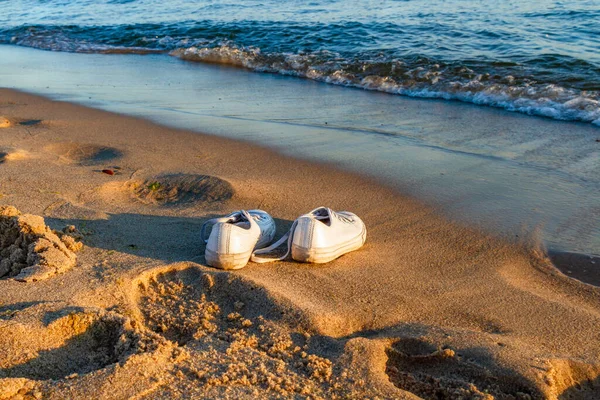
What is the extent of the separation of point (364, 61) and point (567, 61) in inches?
112

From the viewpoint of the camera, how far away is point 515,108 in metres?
6.51

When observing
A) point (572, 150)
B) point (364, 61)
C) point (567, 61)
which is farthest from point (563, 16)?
point (572, 150)

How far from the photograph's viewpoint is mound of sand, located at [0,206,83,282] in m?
2.78

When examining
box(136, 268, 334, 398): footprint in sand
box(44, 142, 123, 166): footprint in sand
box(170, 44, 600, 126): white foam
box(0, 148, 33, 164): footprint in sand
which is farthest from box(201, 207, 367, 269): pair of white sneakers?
box(170, 44, 600, 126): white foam

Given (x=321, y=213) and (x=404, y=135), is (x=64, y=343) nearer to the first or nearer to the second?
(x=321, y=213)

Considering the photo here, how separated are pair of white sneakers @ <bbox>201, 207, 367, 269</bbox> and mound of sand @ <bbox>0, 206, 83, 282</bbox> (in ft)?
2.37

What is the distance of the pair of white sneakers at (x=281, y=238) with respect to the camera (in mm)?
2988

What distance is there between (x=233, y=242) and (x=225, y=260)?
10cm

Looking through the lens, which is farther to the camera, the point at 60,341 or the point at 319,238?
the point at 319,238

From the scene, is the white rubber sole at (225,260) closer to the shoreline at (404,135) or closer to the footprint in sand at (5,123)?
the shoreline at (404,135)

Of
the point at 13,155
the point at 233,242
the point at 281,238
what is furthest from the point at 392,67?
the point at 233,242

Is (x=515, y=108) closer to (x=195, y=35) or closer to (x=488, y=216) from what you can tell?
(x=488, y=216)

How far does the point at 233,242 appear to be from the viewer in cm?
298

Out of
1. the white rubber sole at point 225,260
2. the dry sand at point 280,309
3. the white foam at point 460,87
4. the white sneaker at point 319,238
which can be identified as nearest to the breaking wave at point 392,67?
the white foam at point 460,87
